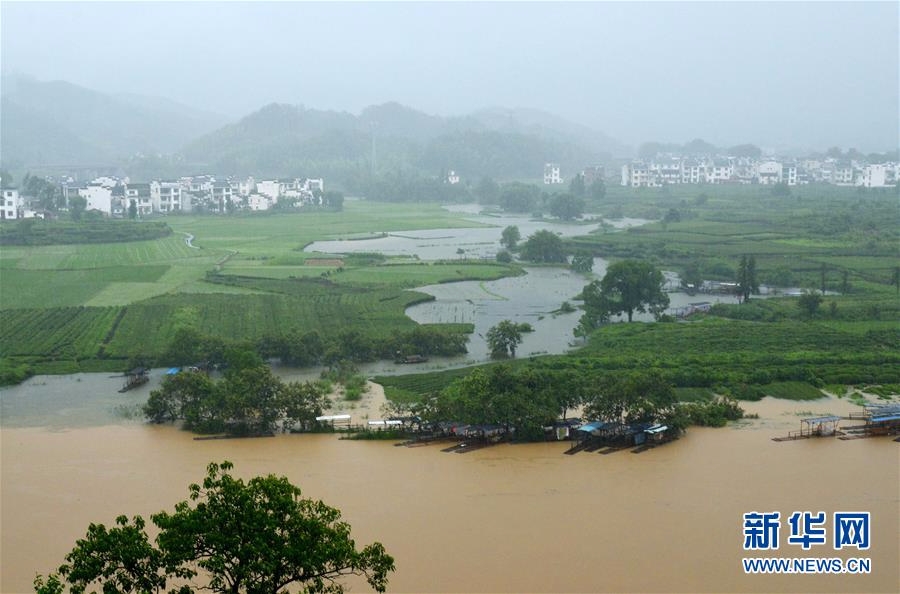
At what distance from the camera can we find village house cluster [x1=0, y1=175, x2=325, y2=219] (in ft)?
79.9

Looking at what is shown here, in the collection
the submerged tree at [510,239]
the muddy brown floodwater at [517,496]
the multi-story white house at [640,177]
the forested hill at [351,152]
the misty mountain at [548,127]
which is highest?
the misty mountain at [548,127]

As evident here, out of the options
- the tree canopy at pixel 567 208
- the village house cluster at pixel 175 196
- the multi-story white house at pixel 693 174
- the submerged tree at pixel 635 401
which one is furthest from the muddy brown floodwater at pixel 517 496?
the multi-story white house at pixel 693 174

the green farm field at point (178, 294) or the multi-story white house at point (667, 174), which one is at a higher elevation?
the multi-story white house at point (667, 174)

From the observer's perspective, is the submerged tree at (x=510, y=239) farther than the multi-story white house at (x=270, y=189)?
No

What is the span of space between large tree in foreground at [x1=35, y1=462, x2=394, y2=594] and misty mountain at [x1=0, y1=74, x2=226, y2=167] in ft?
147

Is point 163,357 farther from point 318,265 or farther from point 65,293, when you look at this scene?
point 318,265

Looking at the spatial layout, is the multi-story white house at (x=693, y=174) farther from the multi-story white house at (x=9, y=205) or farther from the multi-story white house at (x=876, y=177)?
the multi-story white house at (x=9, y=205)

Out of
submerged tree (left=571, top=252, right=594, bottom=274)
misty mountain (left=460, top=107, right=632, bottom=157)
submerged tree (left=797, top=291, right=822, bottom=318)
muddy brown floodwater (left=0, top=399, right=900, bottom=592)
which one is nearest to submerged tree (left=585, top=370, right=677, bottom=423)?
muddy brown floodwater (left=0, top=399, right=900, bottom=592)

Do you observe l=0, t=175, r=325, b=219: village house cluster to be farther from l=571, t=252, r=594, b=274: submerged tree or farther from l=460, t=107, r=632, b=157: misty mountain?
l=460, t=107, r=632, b=157: misty mountain

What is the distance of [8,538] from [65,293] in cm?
827

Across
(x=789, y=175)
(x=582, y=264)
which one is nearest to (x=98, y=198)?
(x=582, y=264)

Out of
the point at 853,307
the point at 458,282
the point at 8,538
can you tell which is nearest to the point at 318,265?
the point at 458,282

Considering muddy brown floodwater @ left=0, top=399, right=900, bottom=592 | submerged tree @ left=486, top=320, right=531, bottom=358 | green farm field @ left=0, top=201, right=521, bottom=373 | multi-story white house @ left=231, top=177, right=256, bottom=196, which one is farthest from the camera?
multi-story white house @ left=231, top=177, right=256, bottom=196

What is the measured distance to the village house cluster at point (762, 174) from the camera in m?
Result: 36.0
